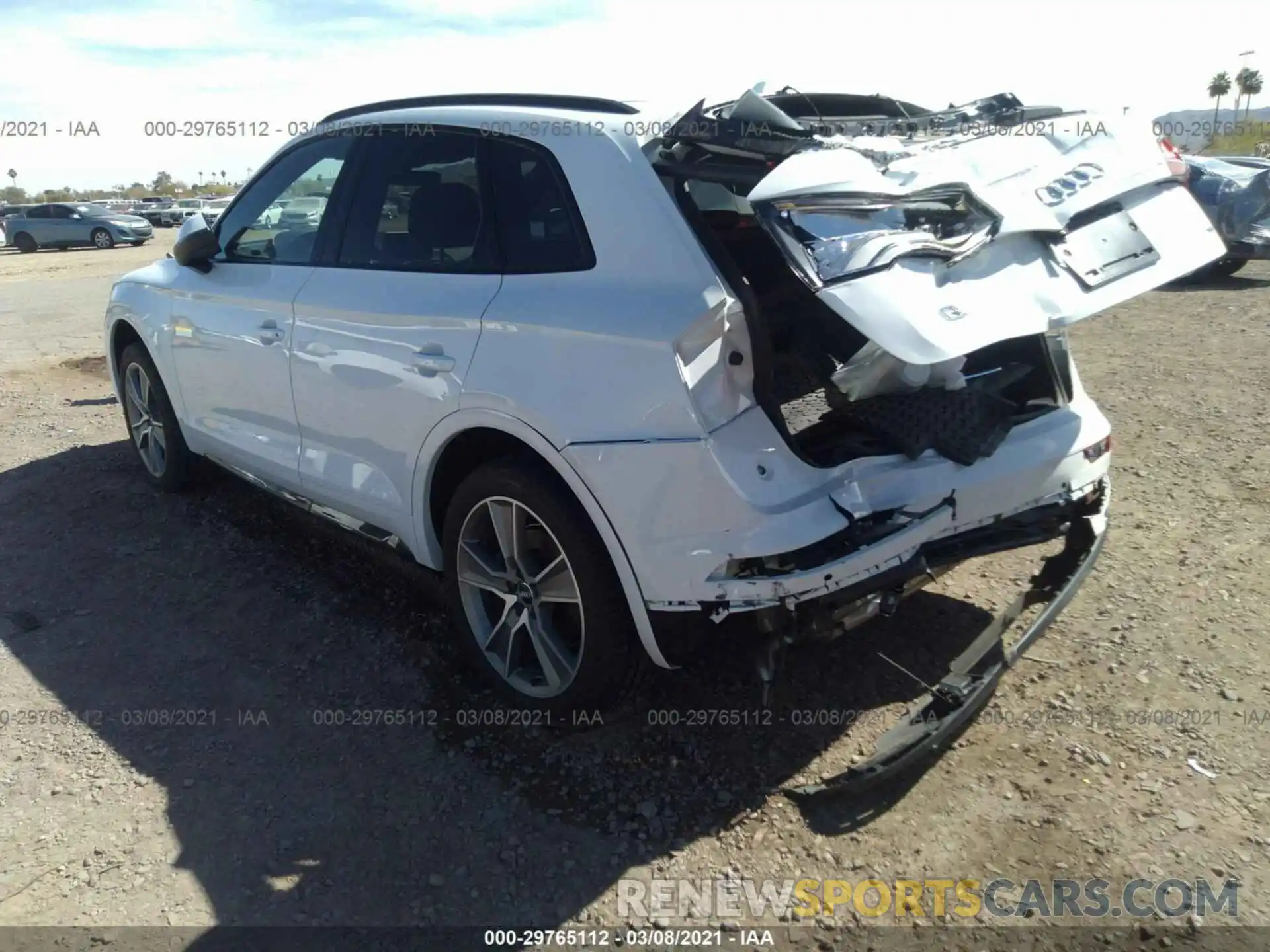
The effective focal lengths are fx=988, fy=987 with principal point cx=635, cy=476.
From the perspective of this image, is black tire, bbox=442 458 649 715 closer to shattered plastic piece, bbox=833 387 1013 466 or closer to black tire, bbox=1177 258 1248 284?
shattered plastic piece, bbox=833 387 1013 466

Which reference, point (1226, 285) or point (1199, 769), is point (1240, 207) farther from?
point (1199, 769)

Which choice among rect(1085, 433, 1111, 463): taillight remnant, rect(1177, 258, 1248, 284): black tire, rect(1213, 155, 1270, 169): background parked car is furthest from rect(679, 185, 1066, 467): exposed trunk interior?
rect(1213, 155, 1270, 169): background parked car

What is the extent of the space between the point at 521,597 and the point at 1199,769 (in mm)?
2152

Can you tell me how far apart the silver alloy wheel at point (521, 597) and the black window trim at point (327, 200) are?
4.62 ft

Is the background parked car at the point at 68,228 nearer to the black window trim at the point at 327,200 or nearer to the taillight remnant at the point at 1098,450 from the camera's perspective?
the black window trim at the point at 327,200

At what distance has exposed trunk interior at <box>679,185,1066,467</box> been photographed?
281 cm

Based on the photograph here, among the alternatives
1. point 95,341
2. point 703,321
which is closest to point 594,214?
point 703,321

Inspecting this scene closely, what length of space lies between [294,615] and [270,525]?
3.51ft

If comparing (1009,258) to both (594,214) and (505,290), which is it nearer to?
(594,214)

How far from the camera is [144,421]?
5.57 metres

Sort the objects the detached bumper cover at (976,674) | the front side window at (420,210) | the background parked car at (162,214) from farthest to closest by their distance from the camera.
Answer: the background parked car at (162,214)
the front side window at (420,210)
the detached bumper cover at (976,674)

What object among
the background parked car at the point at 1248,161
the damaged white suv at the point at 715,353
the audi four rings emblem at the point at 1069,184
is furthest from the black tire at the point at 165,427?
the background parked car at the point at 1248,161

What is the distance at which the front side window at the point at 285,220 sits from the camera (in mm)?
4016

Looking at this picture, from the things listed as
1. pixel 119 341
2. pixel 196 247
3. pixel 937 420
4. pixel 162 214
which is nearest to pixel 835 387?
pixel 937 420
